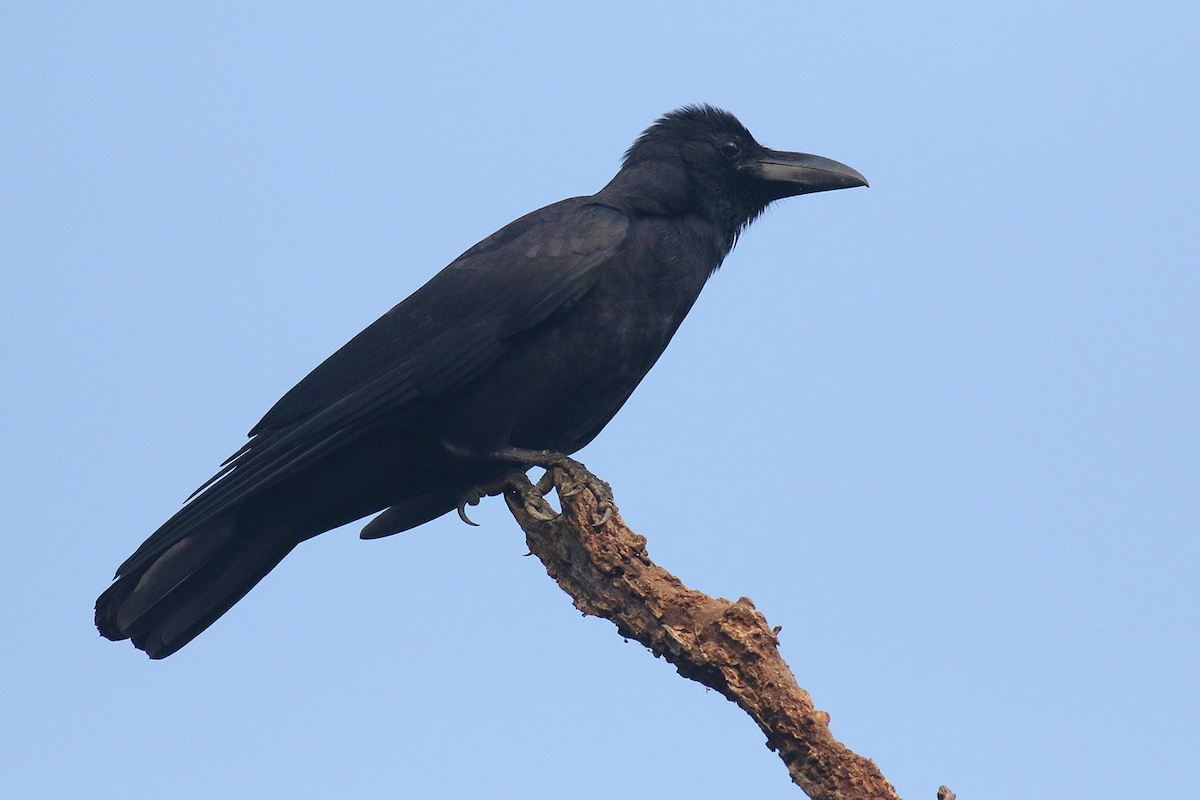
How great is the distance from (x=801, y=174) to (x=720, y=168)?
427 mm

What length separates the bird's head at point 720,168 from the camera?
5.96 meters

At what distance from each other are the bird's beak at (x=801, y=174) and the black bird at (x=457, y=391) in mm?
399

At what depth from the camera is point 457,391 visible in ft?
17.4

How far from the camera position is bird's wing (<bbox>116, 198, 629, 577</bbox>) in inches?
207

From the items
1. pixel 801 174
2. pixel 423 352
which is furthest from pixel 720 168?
pixel 423 352

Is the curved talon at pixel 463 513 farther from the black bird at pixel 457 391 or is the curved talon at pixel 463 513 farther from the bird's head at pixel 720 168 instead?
the bird's head at pixel 720 168

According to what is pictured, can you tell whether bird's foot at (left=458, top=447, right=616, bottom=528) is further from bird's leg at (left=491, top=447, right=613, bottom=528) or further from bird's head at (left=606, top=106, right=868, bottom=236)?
bird's head at (left=606, top=106, right=868, bottom=236)

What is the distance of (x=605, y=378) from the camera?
5.33m

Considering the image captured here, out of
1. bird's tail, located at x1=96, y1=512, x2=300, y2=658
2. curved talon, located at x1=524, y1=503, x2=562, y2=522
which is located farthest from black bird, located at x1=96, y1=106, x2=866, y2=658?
curved talon, located at x1=524, y1=503, x2=562, y2=522

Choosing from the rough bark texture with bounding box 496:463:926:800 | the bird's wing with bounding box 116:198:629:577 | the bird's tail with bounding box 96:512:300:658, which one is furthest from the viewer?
the bird's tail with bounding box 96:512:300:658

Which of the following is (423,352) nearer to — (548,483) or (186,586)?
(548,483)

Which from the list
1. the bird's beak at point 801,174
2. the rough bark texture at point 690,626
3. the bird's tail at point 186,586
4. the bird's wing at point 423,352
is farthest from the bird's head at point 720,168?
the bird's tail at point 186,586

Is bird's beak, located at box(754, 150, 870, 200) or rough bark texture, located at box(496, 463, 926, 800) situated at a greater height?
bird's beak, located at box(754, 150, 870, 200)

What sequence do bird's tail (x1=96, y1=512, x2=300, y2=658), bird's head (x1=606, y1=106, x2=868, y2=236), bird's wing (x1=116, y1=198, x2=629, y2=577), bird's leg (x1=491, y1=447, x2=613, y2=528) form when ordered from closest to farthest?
bird's leg (x1=491, y1=447, x2=613, y2=528) < bird's wing (x1=116, y1=198, x2=629, y2=577) < bird's tail (x1=96, y1=512, x2=300, y2=658) < bird's head (x1=606, y1=106, x2=868, y2=236)
